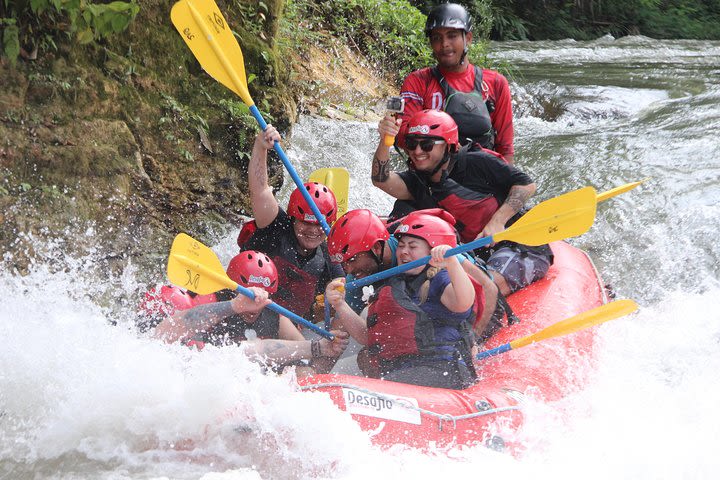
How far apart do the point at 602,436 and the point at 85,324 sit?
2401 millimetres

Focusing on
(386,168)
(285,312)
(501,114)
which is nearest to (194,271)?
(285,312)

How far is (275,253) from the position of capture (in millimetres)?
4539

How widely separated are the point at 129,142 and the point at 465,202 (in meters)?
2.14

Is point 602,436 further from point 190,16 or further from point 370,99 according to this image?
point 370,99

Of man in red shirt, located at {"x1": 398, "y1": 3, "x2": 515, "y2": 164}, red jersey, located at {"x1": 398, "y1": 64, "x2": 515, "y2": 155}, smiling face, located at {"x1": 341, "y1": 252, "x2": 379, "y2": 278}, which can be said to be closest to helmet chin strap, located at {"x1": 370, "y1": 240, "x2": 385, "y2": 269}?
smiling face, located at {"x1": 341, "y1": 252, "x2": 379, "y2": 278}

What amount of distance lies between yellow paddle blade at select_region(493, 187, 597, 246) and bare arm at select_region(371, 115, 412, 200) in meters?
0.95

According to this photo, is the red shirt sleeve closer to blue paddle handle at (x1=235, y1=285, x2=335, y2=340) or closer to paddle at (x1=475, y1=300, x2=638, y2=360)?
paddle at (x1=475, y1=300, x2=638, y2=360)

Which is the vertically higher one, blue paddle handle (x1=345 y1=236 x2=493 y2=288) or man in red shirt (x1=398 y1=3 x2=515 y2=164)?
man in red shirt (x1=398 y1=3 x2=515 y2=164)

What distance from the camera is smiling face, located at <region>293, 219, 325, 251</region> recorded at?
4.54 meters

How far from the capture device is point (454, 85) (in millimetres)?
5250

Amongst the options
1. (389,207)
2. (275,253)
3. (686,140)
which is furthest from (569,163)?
(275,253)

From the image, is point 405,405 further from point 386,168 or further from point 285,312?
point 386,168

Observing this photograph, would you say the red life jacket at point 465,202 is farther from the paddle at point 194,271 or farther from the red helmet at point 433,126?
the paddle at point 194,271

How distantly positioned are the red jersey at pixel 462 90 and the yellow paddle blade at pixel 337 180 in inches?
25.0
